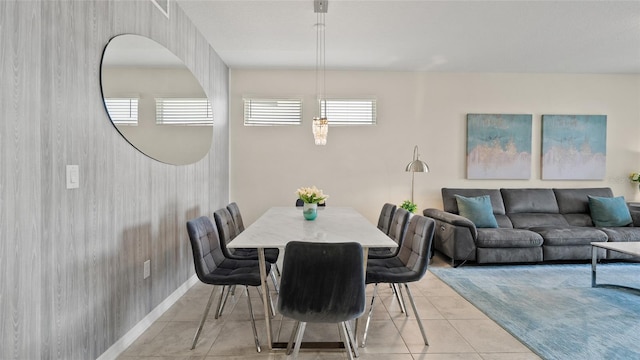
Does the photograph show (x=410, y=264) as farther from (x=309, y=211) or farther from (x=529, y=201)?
(x=529, y=201)

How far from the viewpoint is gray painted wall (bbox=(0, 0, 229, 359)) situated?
1.42 meters

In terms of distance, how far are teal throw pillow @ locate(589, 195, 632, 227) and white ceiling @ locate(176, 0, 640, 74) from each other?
1794mm

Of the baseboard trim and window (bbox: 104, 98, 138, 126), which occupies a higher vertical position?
window (bbox: 104, 98, 138, 126)

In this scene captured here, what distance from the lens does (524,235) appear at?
4.23 meters

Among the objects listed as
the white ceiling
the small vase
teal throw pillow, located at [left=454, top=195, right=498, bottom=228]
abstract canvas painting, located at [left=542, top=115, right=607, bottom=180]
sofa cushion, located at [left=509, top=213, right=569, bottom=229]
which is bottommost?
sofa cushion, located at [left=509, top=213, right=569, bottom=229]

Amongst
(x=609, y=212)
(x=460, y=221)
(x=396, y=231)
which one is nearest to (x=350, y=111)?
(x=460, y=221)

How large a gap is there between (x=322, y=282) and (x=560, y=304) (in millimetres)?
2465

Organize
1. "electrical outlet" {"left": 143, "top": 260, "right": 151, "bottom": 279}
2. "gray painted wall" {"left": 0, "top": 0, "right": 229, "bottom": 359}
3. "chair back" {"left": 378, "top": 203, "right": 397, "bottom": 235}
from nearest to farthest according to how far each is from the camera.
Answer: "gray painted wall" {"left": 0, "top": 0, "right": 229, "bottom": 359} < "electrical outlet" {"left": 143, "top": 260, "right": 151, "bottom": 279} < "chair back" {"left": 378, "top": 203, "right": 397, "bottom": 235}

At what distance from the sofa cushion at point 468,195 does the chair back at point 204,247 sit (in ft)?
10.7

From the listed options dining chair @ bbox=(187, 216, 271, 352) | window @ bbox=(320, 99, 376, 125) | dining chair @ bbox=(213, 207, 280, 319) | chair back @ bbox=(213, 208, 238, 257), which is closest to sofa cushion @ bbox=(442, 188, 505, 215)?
window @ bbox=(320, 99, 376, 125)

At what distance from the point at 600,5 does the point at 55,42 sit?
3975 mm

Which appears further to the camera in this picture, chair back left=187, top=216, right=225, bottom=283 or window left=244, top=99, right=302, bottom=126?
window left=244, top=99, right=302, bottom=126

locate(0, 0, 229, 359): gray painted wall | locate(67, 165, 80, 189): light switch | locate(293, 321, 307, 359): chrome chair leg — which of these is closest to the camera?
locate(0, 0, 229, 359): gray painted wall

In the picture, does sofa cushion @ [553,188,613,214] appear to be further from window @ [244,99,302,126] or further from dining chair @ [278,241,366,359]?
dining chair @ [278,241,366,359]
